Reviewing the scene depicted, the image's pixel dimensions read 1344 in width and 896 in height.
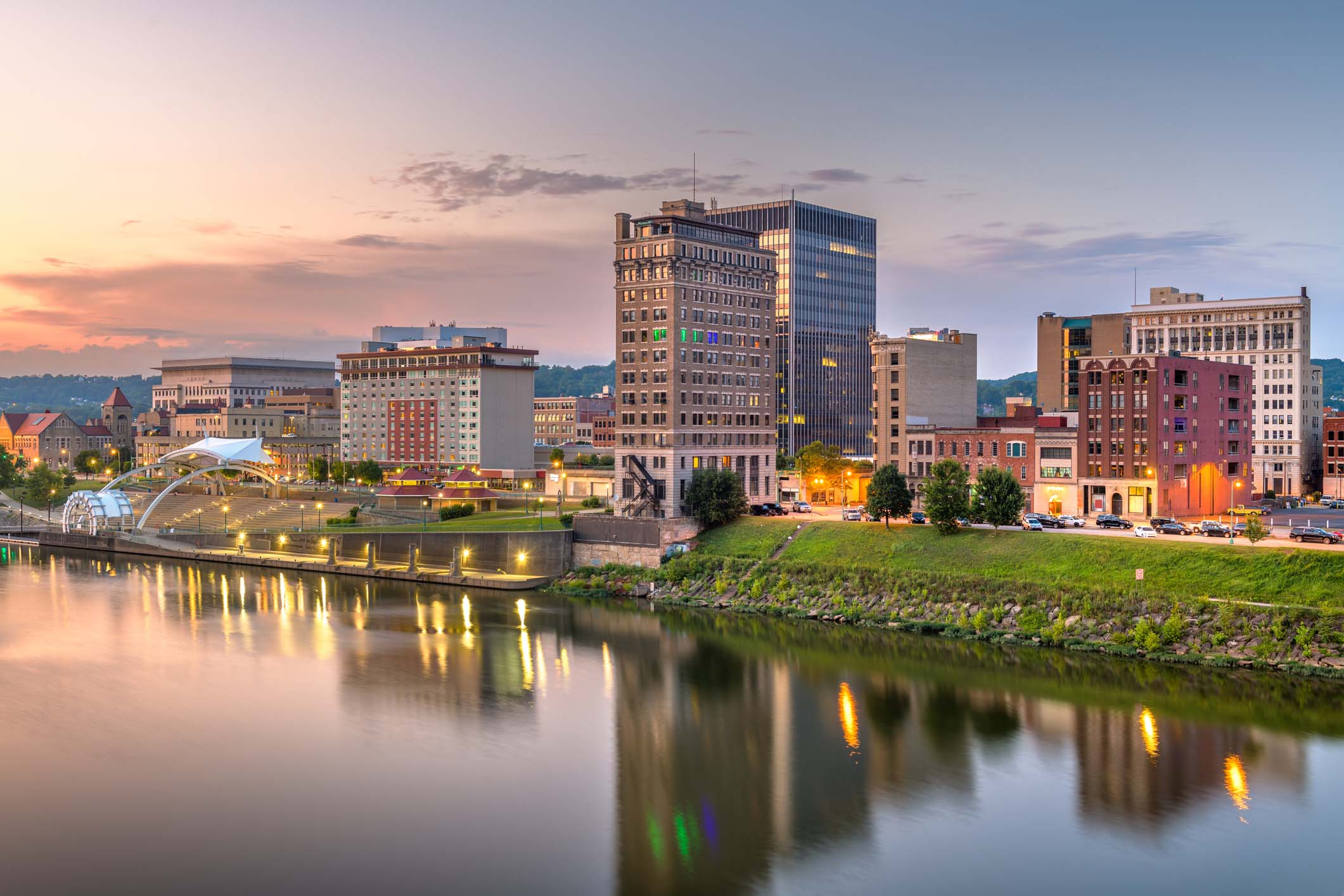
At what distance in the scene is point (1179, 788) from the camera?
45.6 meters

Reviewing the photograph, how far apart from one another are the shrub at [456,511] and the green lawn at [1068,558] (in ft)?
116

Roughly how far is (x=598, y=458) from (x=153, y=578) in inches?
3189

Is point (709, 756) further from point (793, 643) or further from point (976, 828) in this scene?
point (793, 643)

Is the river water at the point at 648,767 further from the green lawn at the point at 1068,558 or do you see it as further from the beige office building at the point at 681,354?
the beige office building at the point at 681,354

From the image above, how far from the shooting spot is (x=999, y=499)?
283 feet

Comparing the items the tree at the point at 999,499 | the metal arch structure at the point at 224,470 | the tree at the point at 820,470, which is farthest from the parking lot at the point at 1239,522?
the metal arch structure at the point at 224,470

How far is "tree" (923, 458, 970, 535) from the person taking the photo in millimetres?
86750

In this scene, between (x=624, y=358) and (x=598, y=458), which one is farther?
(x=598, y=458)

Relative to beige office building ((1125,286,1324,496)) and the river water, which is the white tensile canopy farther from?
beige office building ((1125,286,1324,496))

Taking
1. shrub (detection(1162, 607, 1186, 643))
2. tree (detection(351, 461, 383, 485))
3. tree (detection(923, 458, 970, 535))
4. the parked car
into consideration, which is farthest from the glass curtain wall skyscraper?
shrub (detection(1162, 607, 1186, 643))

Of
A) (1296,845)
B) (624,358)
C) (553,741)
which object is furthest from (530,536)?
(1296,845)

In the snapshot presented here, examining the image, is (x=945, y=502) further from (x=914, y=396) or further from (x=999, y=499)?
(x=914, y=396)

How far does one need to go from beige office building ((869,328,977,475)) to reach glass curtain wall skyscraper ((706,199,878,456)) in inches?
2567

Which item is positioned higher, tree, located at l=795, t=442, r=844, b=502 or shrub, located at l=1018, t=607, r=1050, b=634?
tree, located at l=795, t=442, r=844, b=502
